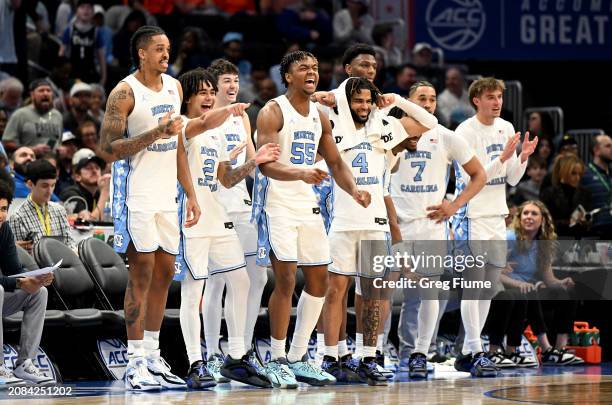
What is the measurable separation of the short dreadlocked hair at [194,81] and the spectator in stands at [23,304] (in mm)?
1437

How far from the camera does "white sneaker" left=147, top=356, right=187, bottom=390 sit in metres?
8.33

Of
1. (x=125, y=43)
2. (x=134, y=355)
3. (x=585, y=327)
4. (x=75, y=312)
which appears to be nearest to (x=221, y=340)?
(x=75, y=312)

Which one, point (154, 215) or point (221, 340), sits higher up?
point (154, 215)

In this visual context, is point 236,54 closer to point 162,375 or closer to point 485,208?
point 485,208

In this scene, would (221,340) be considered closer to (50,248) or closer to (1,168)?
(50,248)

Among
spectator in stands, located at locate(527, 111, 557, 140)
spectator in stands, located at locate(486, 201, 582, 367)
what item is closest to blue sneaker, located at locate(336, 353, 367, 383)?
spectator in stands, located at locate(486, 201, 582, 367)

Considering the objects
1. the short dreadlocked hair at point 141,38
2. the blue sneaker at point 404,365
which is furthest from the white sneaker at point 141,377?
the blue sneaker at point 404,365

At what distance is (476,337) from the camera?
10.2 m

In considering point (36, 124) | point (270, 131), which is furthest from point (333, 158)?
point (36, 124)

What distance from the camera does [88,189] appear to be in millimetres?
11547

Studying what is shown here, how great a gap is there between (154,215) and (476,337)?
325cm

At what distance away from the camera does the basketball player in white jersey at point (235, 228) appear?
29.3 ft

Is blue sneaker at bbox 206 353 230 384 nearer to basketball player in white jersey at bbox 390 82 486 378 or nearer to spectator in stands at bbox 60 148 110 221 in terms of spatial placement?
basketball player in white jersey at bbox 390 82 486 378

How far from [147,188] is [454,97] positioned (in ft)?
29.7
